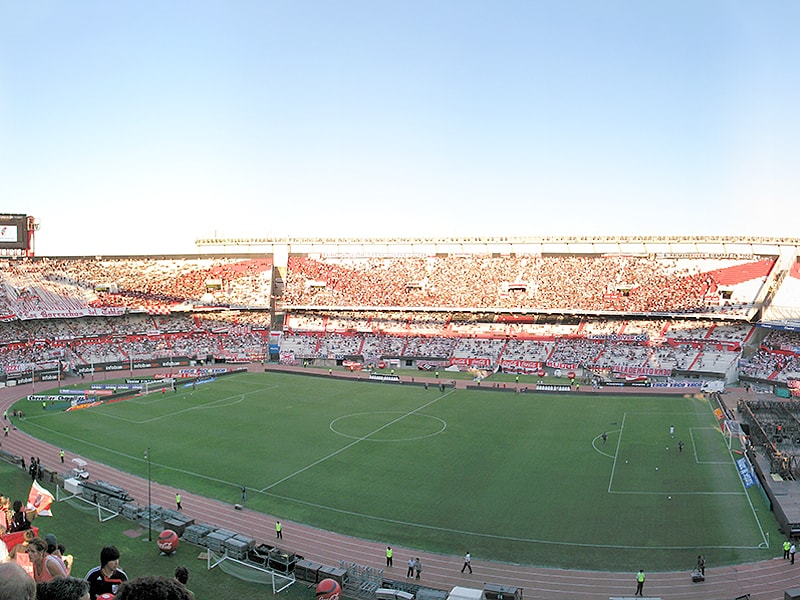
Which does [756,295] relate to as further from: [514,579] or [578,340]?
[514,579]

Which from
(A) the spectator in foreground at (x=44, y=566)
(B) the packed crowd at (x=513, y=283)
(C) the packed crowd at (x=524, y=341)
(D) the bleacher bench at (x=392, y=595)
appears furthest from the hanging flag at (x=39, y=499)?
(B) the packed crowd at (x=513, y=283)

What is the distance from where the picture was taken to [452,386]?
59156 mm

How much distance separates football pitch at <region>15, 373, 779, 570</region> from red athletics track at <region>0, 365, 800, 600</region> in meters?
0.67

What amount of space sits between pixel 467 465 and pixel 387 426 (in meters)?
10.1

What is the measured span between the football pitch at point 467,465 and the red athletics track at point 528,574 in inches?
26.5

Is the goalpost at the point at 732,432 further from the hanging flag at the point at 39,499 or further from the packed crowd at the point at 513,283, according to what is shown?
the hanging flag at the point at 39,499

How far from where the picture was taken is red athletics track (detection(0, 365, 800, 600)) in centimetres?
2064

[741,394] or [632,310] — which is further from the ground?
[632,310]

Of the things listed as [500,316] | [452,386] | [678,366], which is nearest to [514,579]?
[452,386]

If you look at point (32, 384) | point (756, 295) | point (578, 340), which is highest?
point (756, 295)

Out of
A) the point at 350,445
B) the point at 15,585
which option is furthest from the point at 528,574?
the point at 15,585

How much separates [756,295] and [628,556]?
5472 centimetres

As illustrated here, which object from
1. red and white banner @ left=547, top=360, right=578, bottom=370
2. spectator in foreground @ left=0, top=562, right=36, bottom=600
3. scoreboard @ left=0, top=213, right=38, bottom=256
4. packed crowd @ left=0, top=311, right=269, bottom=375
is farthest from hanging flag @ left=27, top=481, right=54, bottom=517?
red and white banner @ left=547, top=360, right=578, bottom=370

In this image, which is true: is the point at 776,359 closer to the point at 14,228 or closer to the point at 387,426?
the point at 387,426
